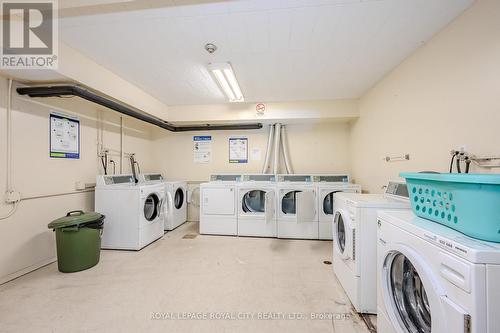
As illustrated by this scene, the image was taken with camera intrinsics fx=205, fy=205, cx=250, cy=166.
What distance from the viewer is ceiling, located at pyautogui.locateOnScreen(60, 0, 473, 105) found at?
5.08 ft

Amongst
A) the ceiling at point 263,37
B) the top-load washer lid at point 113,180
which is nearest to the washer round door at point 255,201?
the ceiling at point 263,37

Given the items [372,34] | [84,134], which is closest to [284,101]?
[372,34]

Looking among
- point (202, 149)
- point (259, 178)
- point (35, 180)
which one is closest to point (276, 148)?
point (259, 178)

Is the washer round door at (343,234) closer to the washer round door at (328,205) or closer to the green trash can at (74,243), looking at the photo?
the washer round door at (328,205)

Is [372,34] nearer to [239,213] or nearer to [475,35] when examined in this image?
[475,35]

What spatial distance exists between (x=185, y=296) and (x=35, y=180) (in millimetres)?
2208

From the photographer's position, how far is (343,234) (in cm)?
203

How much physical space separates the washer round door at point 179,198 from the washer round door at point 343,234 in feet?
9.95

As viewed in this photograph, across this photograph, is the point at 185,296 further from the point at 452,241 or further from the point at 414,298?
the point at 452,241

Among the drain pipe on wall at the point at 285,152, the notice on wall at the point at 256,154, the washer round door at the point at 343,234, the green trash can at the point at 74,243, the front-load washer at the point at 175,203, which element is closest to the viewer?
the washer round door at the point at 343,234

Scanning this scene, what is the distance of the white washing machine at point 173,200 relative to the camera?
365cm

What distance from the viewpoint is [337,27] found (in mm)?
1752

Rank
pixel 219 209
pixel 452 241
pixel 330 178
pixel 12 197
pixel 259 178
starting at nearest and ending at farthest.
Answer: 1. pixel 452 241
2. pixel 12 197
3. pixel 219 209
4. pixel 330 178
5. pixel 259 178

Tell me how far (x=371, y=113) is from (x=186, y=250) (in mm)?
3414
